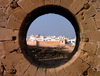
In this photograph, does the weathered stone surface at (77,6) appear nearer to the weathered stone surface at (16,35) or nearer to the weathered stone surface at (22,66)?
the weathered stone surface at (16,35)

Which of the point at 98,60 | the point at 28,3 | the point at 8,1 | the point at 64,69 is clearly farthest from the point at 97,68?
the point at 8,1

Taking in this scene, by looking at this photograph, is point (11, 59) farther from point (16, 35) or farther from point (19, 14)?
point (19, 14)

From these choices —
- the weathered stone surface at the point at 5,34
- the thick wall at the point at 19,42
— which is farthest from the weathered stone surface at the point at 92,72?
the weathered stone surface at the point at 5,34

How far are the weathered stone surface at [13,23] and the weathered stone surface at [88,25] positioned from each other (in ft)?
6.54

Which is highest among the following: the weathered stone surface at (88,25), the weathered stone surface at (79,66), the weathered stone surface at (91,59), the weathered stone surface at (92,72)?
the weathered stone surface at (88,25)

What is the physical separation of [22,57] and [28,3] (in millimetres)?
1705

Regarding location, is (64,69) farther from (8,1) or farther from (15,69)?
(8,1)

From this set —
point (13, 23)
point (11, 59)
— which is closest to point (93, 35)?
point (13, 23)

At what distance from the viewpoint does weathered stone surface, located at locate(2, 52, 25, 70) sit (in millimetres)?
2965

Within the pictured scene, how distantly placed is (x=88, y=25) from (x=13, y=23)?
2.35 m

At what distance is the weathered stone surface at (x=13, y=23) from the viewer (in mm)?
3025

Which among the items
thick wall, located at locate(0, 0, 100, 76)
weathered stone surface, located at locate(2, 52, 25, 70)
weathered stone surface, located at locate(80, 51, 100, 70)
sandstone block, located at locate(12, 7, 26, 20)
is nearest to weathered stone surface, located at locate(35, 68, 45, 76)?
thick wall, located at locate(0, 0, 100, 76)

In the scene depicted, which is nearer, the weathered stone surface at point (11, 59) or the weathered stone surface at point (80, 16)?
the weathered stone surface at point (11, 59)

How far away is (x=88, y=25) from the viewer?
3.04 m
